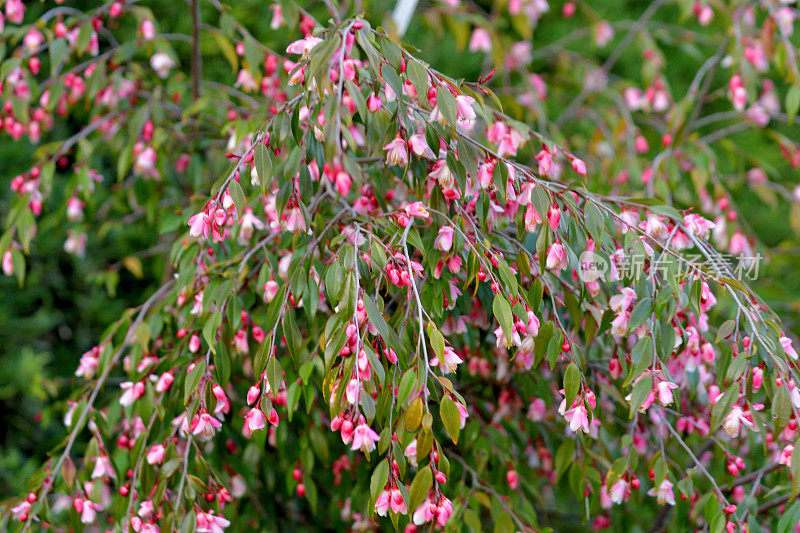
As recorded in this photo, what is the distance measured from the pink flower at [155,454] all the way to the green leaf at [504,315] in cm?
56

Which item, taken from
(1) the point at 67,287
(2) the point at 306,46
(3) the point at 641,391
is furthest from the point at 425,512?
(1) the point at 67,287

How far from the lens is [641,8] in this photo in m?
3.21

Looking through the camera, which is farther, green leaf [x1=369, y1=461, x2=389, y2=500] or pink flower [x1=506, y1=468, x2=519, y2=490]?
pink flower [x1=506, y1=468, x2=519, y2=490]

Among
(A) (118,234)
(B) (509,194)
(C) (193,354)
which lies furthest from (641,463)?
(A) (118,234)

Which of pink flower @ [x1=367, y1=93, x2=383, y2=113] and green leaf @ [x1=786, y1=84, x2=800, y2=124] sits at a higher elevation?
pink flower @ [x1=367, y1=93, x2=383, y2=113]

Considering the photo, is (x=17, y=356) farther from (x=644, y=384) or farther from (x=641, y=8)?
(x=641, y=8)

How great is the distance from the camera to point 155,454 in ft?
3.31

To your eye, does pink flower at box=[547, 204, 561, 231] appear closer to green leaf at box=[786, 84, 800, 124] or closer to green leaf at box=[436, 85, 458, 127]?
green leaf at box=[436, 85, 458, 127]

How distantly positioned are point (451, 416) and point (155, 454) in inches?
19.6

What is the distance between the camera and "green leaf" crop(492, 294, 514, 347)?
80 centimetres

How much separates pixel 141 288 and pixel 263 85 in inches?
47.8

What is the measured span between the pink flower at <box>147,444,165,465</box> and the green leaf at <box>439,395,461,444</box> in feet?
1.58

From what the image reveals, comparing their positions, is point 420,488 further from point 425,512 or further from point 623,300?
point 623,300

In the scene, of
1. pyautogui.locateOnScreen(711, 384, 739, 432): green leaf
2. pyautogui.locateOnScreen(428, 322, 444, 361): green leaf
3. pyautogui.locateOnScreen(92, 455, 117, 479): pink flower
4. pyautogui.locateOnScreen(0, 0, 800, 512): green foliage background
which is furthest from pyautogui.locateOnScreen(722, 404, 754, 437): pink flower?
pyautogui.locateOnScreen(0, 0, 800, 512): green foliage background
